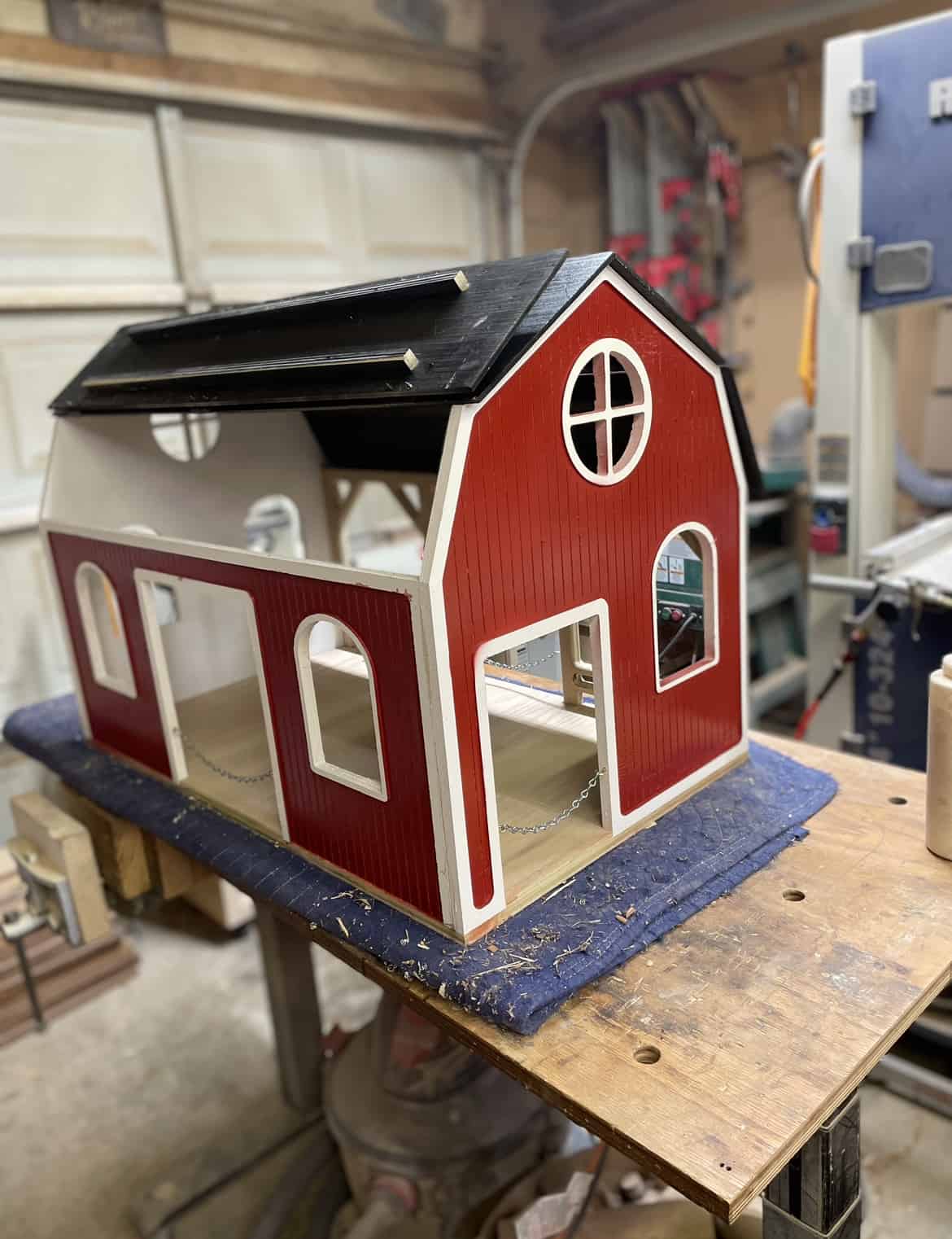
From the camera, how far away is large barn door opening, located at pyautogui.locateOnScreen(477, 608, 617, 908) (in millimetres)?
1177

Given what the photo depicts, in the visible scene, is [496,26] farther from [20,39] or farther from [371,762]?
[371,762]

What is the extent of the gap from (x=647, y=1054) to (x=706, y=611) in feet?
2.13

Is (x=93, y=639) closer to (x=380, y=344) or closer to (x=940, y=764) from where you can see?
(x=380, y=344)

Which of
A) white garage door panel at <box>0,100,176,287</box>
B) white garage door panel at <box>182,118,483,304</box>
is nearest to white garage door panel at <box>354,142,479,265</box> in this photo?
white garage door panel at <box>182,118,483,304</box>

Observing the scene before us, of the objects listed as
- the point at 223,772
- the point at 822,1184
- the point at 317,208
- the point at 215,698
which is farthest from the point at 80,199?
the point at 822,1184

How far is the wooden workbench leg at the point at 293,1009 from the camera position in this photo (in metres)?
1.95

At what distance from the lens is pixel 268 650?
4.12 feet

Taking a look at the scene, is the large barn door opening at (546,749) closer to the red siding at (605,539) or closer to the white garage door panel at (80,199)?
the red siding at (605,539)

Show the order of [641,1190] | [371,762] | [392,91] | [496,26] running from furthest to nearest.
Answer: [496,26] < [392,91] < [641,1190] < [371,762]

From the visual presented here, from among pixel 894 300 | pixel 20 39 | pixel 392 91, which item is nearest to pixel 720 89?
pixel 392 91

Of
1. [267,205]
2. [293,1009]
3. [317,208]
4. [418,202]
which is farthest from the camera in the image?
[418,202]

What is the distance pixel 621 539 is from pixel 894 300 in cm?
122

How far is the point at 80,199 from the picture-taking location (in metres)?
2.54

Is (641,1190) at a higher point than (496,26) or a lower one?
lower
